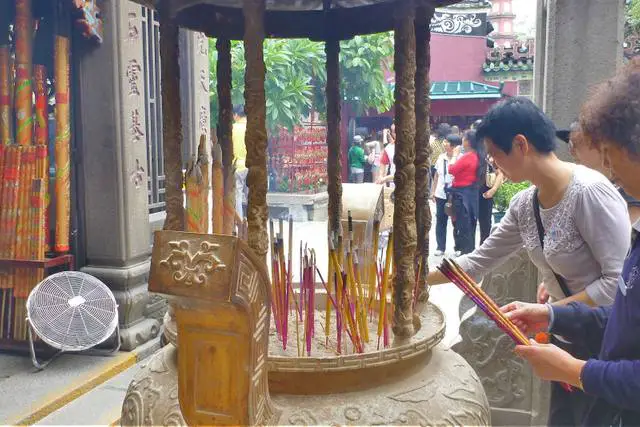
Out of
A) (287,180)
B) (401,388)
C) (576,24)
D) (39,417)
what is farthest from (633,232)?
(287,180)

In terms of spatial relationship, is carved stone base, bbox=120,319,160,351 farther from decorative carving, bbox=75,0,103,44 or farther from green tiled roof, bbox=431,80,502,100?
green tiled roof, bbox=431,80,502,100

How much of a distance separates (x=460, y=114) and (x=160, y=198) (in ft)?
42.4

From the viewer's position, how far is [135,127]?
143 inches

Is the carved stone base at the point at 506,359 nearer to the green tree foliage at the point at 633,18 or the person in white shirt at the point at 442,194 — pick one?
the person in white shirt at the point at 442,194

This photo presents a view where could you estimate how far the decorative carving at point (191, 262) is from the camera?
4.05 ft

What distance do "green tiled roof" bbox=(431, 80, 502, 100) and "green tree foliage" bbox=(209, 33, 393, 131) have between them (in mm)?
2321

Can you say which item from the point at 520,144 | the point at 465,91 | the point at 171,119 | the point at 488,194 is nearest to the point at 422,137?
A: the point at 520,144

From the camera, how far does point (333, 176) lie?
263cm

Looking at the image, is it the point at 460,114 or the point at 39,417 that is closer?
the point at 39,417

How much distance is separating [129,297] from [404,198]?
2263 mm

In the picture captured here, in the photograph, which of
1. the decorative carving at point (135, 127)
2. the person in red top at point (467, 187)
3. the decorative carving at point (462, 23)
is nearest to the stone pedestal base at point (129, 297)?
the decorative carving at point (135, 127)

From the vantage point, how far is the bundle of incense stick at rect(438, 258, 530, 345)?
1579 mm

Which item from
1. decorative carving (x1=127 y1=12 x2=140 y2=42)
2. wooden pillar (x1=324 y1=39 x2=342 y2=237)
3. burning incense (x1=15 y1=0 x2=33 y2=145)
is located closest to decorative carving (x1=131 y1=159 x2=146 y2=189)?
burning incense (x1=15 y1=0 x2=33 y2=145)

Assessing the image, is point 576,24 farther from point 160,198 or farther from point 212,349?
point 160,198
